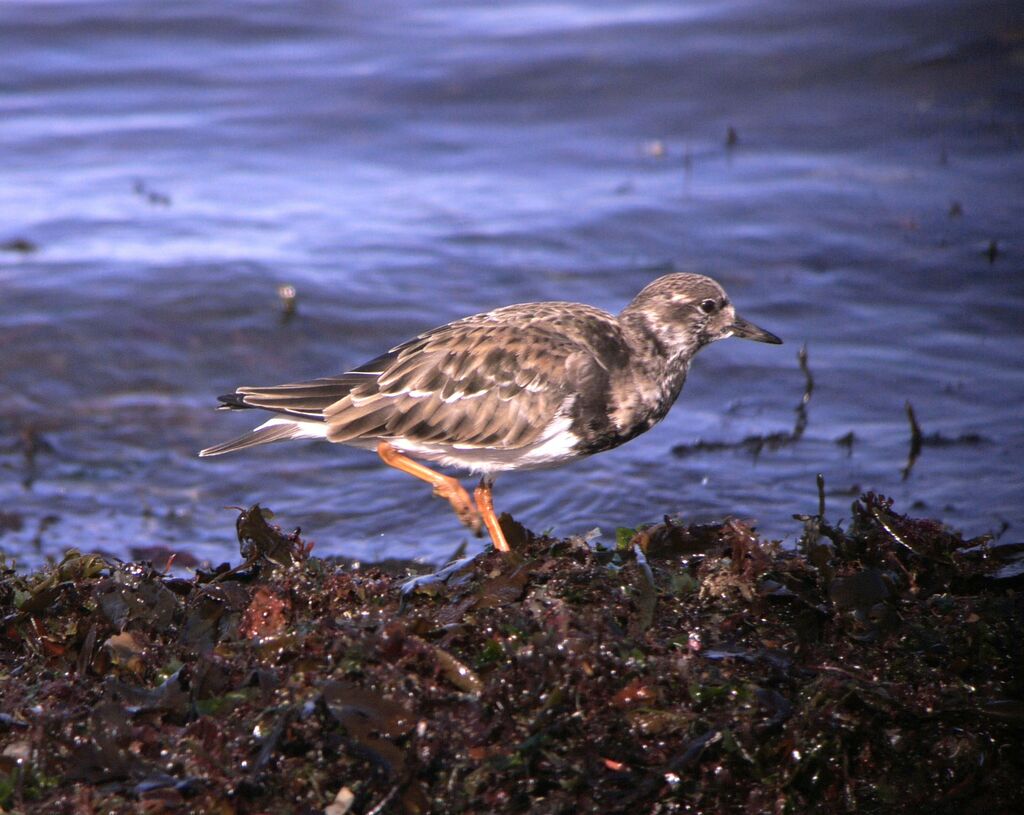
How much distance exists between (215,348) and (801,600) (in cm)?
496

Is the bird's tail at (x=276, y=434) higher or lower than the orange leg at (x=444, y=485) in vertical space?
higher

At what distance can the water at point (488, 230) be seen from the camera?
637 cm

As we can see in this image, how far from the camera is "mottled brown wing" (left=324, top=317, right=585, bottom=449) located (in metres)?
4.66

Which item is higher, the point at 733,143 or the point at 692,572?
the point at 733,143

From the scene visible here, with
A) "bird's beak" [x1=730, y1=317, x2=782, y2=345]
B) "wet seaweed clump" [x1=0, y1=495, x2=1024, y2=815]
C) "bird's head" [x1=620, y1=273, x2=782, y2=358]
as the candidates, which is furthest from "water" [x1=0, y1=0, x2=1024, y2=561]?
"wet seaweed clump" [x1=0, y1=495, x2=1024, y2=815]

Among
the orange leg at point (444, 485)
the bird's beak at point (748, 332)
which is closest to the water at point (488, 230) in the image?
the orange leg at point (444, 485)

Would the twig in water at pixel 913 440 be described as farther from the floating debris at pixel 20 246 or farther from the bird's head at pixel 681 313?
the floating debris at pixel 20 246

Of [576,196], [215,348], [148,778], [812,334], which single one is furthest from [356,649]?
Result: [576,196]

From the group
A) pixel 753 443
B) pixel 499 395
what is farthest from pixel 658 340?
pixel 753 443

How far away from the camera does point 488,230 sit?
29.4ft

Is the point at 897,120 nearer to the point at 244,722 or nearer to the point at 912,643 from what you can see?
the point at 912,643

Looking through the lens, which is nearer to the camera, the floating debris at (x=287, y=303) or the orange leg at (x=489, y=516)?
the orange leg at (x=489, y=516)

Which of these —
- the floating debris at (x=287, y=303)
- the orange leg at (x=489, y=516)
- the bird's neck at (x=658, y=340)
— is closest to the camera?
the orange leg at (x=489, y=516)

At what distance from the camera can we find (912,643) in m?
3.41
